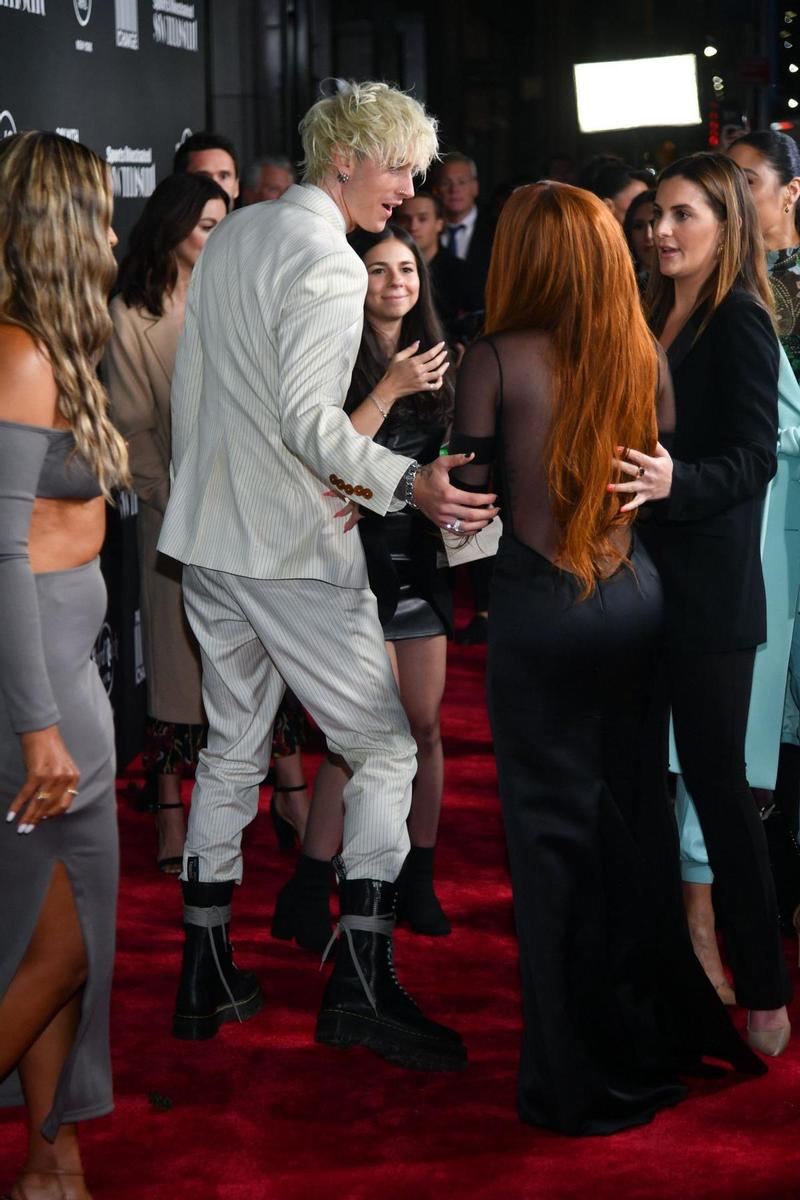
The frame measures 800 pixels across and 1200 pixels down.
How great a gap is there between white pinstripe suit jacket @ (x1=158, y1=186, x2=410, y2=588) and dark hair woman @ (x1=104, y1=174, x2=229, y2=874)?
1144 mm

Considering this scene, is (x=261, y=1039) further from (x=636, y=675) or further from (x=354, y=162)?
(x=354, y=162)

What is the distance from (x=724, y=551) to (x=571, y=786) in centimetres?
67

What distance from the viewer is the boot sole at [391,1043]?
10.9ft

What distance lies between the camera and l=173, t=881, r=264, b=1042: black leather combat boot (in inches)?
137

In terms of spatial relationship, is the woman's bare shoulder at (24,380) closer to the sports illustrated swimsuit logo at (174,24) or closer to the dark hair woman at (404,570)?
the dark hair woman at (404,570)

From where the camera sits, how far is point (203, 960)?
3504 mm

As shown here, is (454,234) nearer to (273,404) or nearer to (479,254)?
(479,254)

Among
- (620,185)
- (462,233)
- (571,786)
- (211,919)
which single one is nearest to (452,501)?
(571,786)

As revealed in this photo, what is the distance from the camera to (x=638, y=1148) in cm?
298

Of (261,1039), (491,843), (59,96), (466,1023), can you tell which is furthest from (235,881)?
(59,96)

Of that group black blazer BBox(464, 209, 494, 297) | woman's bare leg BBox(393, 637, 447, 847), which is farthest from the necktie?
woman's bare leg BBox(393, 637, 447, 847)

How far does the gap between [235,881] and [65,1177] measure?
932mm

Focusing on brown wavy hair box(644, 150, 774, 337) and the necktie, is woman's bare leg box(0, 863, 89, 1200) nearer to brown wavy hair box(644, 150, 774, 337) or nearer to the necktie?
brown wavy hair box(644, 150, 774, 337)

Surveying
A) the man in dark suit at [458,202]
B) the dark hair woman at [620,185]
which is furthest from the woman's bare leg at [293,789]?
the man in dark suit at [458,202]
